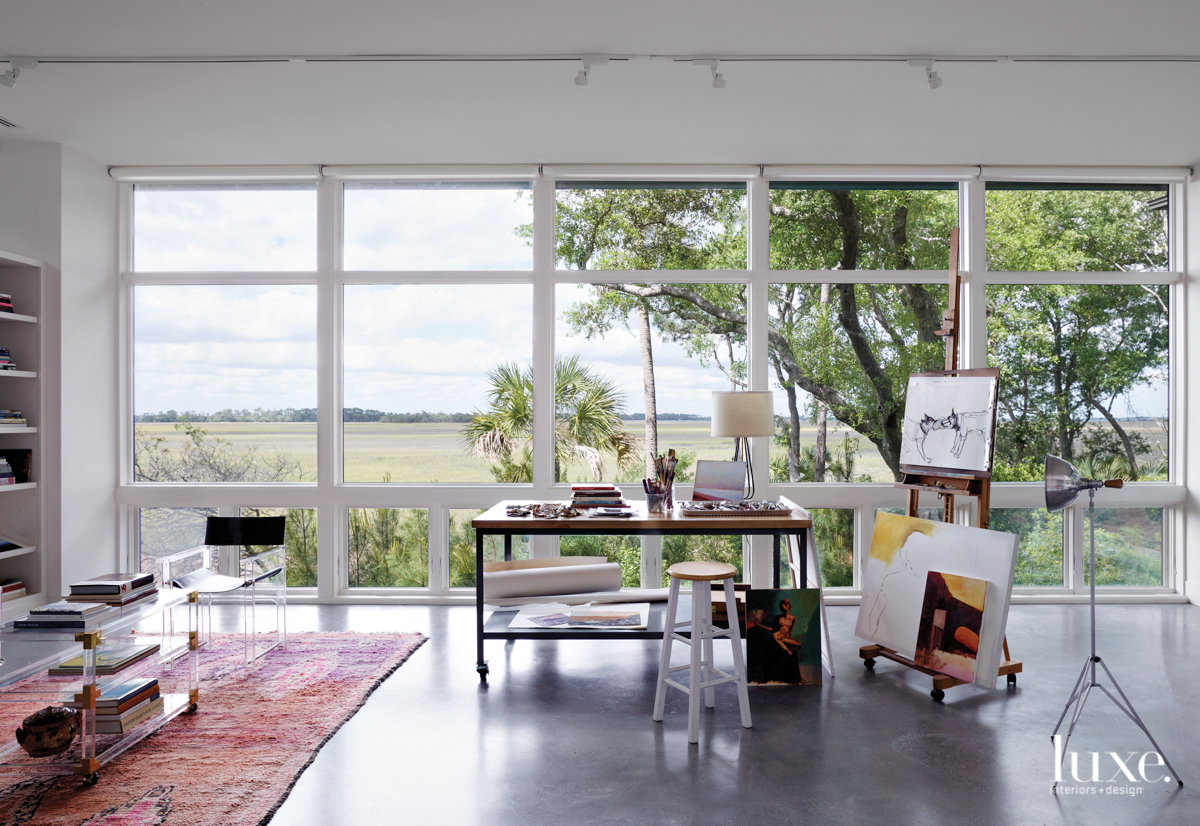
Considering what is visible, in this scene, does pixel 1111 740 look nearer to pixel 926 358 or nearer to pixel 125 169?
pixel 926 358

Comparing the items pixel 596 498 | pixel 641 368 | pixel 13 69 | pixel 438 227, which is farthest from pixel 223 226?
pixel 596 498

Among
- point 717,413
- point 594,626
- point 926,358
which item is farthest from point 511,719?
point 926,358

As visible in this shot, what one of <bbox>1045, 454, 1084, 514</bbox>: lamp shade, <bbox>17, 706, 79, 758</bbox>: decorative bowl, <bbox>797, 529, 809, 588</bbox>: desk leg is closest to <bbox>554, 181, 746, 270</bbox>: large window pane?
<bbox>797, 529, 809, 588</bbox>: desk leg

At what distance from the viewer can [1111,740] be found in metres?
3.03

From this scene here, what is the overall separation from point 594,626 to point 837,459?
8.05 feet

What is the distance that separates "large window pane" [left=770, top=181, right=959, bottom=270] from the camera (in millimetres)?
5355

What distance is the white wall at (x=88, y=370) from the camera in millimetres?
4875

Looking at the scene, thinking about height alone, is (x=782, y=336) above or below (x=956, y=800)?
above

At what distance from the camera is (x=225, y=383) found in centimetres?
545

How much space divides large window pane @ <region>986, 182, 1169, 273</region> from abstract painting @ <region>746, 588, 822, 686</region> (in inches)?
127

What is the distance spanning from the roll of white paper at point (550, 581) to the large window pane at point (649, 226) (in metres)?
2.34

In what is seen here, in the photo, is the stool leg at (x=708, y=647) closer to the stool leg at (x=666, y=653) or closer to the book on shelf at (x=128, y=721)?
the stool leg at (x=666, y=653)

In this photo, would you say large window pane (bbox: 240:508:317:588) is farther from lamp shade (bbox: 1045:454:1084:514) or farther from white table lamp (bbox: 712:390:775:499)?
lamp shade (bbox: 1045:454:1084:514)

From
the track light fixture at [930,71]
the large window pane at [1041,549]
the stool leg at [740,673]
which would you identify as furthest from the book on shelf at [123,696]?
the large window pane at [1041,549]
